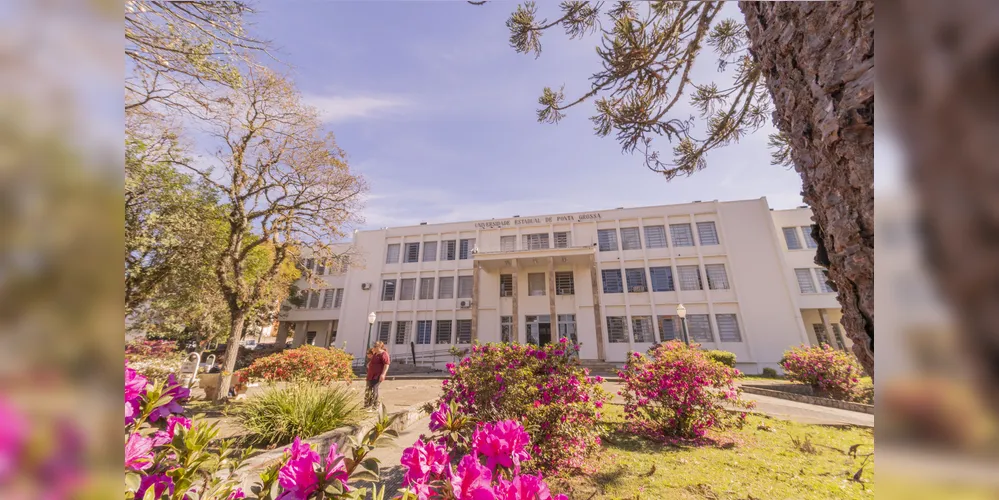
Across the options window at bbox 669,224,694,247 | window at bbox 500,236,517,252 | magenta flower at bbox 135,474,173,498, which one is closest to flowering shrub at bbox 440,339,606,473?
magenta flower at bbox 135,474,173,498

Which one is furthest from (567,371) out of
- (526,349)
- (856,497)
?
(856,497)

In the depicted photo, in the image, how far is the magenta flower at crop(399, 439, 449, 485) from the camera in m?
1.81

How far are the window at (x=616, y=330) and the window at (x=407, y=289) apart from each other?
1322cm

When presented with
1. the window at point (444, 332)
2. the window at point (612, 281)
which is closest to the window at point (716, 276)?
the window at point (612, 281)

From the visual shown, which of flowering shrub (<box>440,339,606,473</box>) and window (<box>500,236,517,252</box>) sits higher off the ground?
window (<box>500,236,517,252</box>)

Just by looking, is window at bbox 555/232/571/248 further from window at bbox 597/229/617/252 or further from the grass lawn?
the grass lawn

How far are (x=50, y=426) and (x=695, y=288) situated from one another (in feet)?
80.0

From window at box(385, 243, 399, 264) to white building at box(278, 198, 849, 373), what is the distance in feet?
0.29

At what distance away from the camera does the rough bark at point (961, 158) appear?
0.29 m

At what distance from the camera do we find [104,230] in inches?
19.6

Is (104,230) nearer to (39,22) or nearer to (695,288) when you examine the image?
A: (39,22)

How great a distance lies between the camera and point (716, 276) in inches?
840

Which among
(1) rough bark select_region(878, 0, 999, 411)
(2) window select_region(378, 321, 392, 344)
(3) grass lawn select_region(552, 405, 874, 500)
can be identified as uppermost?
(2) window select_region(378, 321, 392, 344)

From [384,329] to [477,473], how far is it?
80.5 ft
